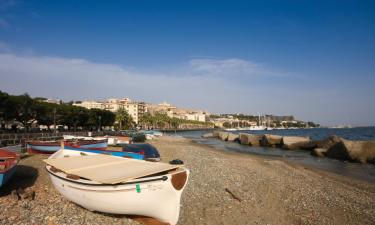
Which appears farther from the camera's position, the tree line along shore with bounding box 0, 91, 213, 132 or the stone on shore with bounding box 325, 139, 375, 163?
the tree line along shore with bounding box 0, 91, 213, 132

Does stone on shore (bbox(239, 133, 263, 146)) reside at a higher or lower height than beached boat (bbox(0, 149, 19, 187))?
lower

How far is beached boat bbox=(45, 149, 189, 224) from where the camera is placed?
770 centimetres

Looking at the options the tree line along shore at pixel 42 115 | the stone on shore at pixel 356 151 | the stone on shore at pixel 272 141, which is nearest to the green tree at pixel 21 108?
the tree line along shore at pixel 42 115

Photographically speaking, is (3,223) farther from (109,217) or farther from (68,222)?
(109,217)

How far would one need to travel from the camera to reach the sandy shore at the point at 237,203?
903 centimetres

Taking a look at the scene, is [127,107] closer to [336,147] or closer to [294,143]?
[294,143]

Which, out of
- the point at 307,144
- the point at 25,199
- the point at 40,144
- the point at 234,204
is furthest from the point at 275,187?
the point at 307,144

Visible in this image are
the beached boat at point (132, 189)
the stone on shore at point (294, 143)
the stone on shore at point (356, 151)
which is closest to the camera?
the beached boat at point (132, 189)

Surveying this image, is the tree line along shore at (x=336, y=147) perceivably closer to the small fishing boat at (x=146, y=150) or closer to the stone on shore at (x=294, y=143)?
the stone on shore at (x=294, y=143)

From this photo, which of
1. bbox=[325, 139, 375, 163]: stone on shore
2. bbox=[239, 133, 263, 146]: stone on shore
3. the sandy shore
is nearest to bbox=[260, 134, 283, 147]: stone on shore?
bbox=[239, 133, 263, 146]: stone on shore

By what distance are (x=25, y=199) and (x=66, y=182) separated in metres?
2.70

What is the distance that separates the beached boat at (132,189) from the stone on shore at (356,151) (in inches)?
1071

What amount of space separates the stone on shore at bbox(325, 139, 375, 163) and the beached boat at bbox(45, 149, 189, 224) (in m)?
27.2

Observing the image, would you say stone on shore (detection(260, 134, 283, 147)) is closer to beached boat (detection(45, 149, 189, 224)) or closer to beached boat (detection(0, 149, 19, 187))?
beached boat (detection(45, 149, 189, 224))
